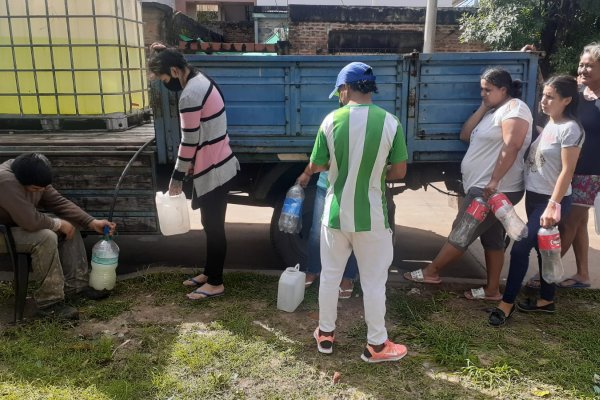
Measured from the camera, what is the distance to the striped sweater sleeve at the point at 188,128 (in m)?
3.37

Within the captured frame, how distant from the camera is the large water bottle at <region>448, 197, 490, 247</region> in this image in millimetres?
3557

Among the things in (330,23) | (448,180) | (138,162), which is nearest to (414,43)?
(330,23)

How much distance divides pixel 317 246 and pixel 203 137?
3.91 ft

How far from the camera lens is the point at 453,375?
9.55 ft

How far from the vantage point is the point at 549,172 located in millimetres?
3346

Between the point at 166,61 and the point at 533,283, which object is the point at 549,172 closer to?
the point at 533,283

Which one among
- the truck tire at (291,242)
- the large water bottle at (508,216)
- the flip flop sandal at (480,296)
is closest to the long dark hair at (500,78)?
the large water bottle at (508,216)

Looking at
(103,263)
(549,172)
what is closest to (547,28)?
(549,172)

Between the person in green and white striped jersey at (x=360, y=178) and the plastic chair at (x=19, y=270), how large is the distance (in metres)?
2.04

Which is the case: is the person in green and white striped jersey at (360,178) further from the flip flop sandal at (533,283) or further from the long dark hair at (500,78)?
the flip flop sandal at (533,283)

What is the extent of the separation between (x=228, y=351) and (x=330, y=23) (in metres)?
12.0

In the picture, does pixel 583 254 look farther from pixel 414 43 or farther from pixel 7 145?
pixel 414 43

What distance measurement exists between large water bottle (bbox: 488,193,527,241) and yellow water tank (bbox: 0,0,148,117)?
3585 millimetres

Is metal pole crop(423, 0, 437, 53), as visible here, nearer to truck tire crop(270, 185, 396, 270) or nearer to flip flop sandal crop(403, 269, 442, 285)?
truck tire crop(270, 185, 396, 270)
